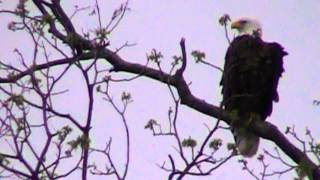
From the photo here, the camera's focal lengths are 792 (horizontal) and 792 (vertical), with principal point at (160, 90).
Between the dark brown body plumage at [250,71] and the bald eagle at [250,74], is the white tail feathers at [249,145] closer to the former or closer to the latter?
the bald eagle at [250,74]

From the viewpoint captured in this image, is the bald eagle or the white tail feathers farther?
the white tail feathers

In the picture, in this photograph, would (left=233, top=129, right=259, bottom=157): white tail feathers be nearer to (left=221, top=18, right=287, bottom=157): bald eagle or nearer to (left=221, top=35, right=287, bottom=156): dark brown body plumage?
(left=221, top=18, right=287, bottom=157): bald eagle

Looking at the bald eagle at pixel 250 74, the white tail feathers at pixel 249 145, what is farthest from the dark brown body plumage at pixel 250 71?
the white tail feathers at pixel 249 145

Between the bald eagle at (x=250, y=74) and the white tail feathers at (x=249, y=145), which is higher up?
the bald eagle at (x=250, y=74)

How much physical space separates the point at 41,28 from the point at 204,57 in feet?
2.80

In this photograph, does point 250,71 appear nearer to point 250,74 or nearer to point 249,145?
point 250,74

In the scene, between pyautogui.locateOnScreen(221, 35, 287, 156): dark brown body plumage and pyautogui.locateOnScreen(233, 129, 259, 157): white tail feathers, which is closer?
pyautogui.locateOnScreen(221, 35, 287, 156): dark brown body plumage

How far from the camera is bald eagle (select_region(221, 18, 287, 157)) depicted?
573 cm

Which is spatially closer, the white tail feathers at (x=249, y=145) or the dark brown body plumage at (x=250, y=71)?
the dark brown body plumage at (x=250, y=71)

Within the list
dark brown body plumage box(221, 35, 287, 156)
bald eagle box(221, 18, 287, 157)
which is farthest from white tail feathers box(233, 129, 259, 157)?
dark brown body plumage box(221, 35, 287, 156)

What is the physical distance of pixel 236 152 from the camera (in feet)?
12.3

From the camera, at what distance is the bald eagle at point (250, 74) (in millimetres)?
5727

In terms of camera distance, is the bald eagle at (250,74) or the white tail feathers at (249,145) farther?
the white tail feathers at (249,145)

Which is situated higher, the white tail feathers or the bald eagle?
the bald eagle
